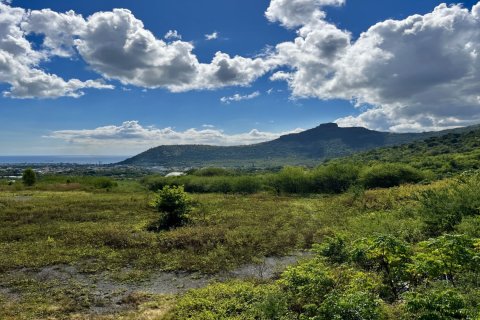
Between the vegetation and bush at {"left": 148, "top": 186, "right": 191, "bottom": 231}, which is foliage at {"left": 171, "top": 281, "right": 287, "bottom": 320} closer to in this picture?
the vegetation

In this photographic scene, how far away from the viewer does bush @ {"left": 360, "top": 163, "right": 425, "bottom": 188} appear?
4950cm

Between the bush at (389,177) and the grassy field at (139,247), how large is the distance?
1850 cm

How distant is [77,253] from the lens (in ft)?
57.9

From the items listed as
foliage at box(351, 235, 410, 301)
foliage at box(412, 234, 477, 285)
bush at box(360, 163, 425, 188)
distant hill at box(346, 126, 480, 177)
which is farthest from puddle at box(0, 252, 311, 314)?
distant hill at box(346, 126, 480, 177)

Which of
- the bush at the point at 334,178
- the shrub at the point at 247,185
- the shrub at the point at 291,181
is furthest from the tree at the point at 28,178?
the bush at the point at 334,178

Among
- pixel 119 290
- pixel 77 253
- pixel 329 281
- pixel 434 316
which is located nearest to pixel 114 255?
pixel 77 253

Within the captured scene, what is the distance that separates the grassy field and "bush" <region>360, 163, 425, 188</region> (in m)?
18.5

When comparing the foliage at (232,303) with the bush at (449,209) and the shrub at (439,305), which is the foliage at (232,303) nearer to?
the shrub at (439,305)

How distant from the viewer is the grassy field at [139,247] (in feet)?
38.0

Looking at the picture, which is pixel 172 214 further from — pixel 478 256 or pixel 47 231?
pixel 478 256

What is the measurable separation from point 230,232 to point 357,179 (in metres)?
34.5

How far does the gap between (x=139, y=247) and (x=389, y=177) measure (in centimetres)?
4083

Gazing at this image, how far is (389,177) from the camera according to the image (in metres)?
49.7

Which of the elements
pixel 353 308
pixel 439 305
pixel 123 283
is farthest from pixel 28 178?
pixel 439 305
